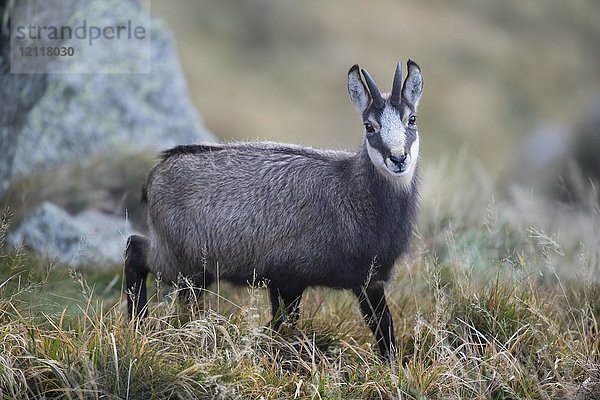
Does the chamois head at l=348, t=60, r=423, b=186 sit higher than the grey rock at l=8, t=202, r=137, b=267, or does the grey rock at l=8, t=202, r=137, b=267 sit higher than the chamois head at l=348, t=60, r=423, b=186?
the chamois head at l=348, t=60, r=423, b=186

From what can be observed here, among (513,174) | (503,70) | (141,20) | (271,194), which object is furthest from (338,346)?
(503,70)

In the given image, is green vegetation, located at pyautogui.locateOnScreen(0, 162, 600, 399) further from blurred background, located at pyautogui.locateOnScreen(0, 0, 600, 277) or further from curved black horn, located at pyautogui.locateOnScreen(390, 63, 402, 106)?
curved black horn, located at pyautogui.locateOnScreen(390, 63, 402, 106)

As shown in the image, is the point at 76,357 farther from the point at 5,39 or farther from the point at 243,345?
the point at 5,39

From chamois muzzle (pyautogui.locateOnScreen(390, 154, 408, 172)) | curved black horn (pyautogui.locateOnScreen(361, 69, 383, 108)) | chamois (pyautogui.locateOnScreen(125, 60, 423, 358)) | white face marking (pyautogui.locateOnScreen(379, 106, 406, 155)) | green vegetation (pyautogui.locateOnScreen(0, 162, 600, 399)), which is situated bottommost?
green vegetation (pyautogui.locateOnScreen(0, 162, 600, 399))

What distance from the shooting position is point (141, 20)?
12.1m

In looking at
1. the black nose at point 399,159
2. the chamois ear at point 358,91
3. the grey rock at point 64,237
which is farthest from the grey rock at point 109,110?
the black nose at point 399,159

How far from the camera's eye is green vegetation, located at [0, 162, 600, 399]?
17.6 ft

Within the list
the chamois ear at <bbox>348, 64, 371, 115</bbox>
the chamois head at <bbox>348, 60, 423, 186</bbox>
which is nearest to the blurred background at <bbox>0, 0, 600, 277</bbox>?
the chamois head at <bbox>348, 60, 423, 186</bbox>

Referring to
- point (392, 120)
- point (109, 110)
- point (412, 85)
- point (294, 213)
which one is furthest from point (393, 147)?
point (109, 110)

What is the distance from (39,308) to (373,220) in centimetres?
260

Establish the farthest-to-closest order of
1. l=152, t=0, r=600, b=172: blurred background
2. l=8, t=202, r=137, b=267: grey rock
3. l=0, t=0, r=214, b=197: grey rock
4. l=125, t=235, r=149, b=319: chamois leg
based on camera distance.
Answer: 1. l=152, t=0, r=600, b=172: blurred background
2. l=0, t=0, r=214, b=197: grey rock
3. l=8, t=202, r=137, b=267: grey rock
4. l=125, t=235, r=149, b=319: chamois leg

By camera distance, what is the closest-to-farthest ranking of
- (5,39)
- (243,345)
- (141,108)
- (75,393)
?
(75,393), (243,345), (5,39), (141,108)

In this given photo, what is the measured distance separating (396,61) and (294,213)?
22458 mm

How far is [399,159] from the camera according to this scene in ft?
20.7
